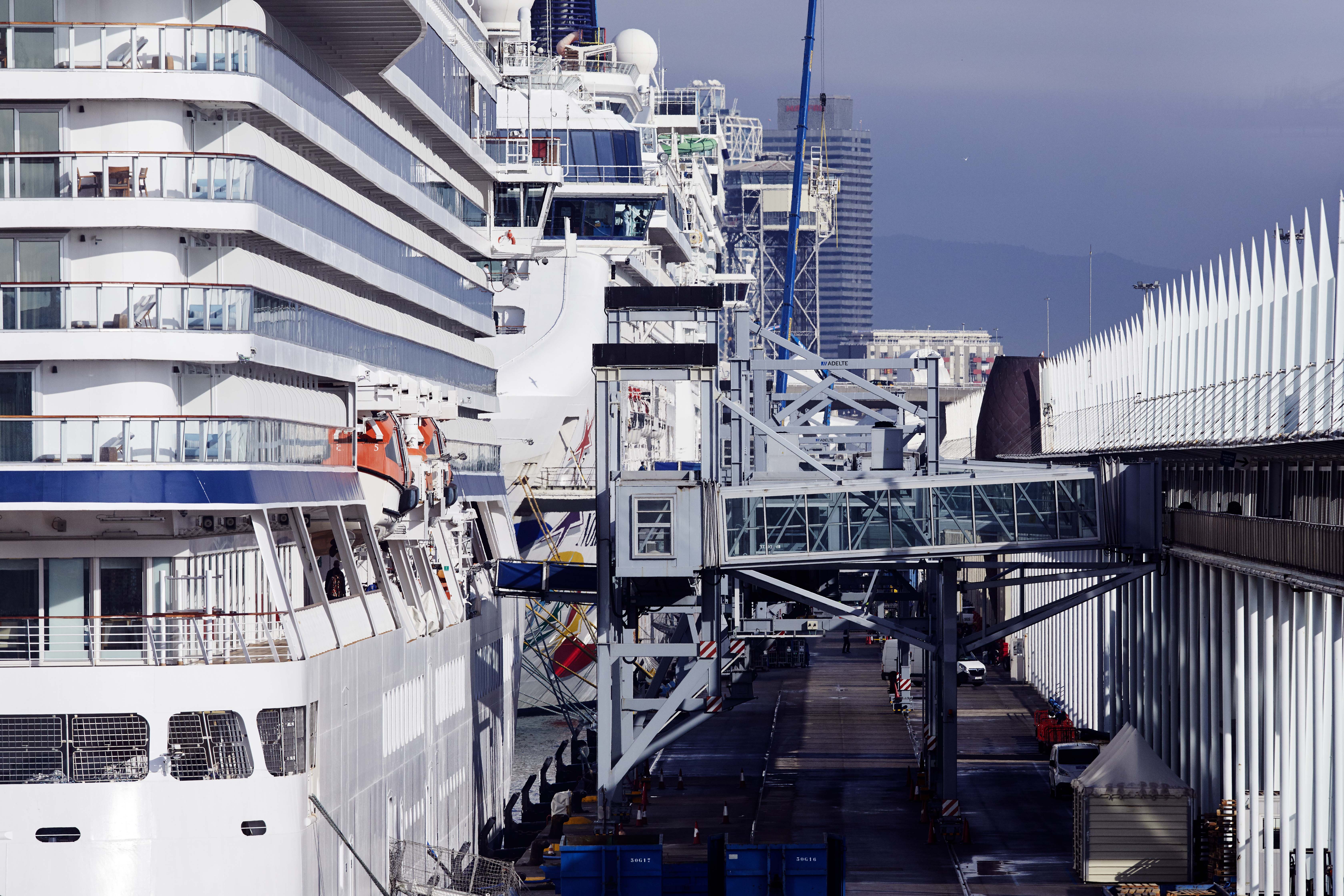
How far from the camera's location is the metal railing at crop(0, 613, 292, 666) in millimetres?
28234

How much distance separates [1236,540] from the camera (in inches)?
1478

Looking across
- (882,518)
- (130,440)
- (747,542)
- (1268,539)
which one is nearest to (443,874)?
(747,542)

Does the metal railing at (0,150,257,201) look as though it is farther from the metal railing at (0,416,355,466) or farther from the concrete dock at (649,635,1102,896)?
the concrete dock at (649,635,1102,896)

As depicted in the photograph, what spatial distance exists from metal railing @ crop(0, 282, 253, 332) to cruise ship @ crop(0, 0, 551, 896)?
0.15ft

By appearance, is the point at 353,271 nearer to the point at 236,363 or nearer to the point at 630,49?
the point at 236,363

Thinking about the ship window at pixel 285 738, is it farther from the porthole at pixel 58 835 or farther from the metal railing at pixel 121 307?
the metal railing at pixel 121 307

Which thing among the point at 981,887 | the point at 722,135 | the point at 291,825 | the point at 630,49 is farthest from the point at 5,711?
the point at 722,135

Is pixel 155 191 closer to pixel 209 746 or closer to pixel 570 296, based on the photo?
pixel 209 746

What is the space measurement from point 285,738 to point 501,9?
181ft

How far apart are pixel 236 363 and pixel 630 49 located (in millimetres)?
90316

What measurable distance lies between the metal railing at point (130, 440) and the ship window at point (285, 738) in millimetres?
4089

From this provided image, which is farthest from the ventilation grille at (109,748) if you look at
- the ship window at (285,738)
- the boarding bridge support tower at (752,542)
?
the boarding bridge support tower at (752,542)

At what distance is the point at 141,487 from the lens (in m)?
27.4

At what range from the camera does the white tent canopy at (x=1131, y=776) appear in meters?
38.7
